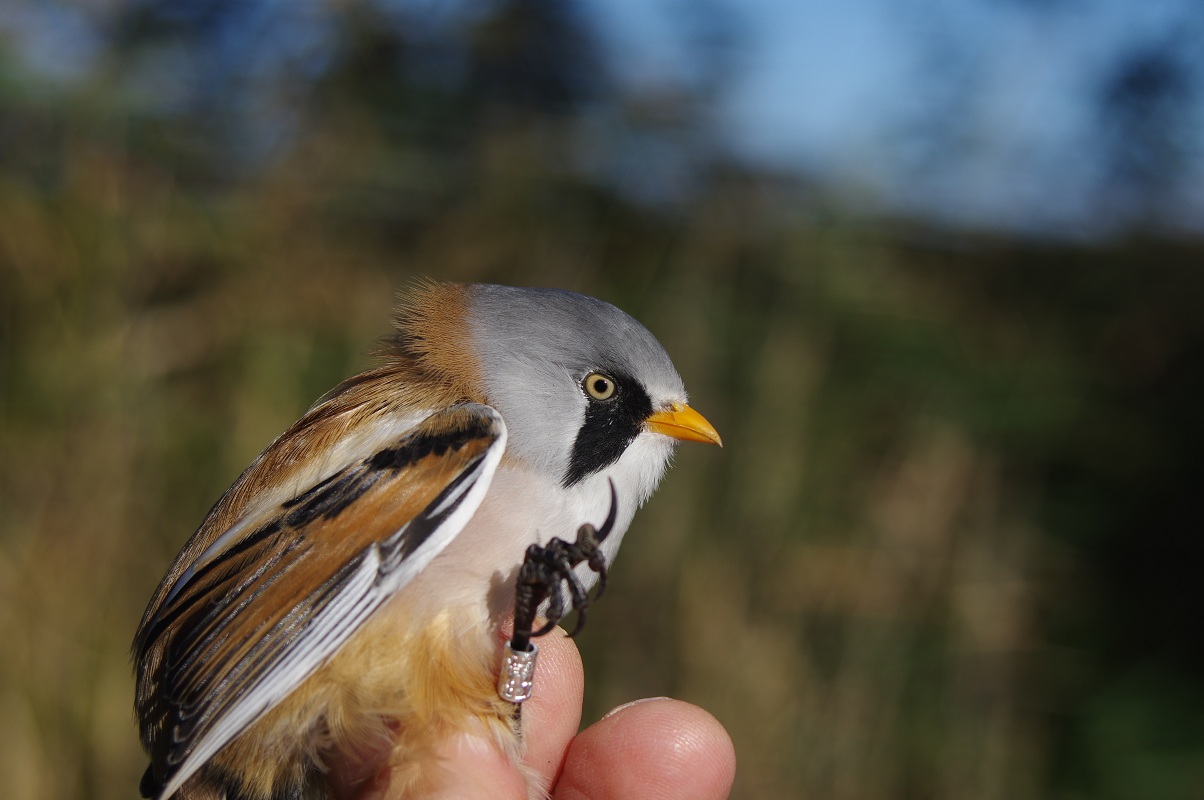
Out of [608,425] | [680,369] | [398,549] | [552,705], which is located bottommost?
[552,705]

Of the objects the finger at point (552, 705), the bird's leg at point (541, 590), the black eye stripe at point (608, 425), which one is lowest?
the finger at point (552, 705)

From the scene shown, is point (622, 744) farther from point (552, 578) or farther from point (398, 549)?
point (398, 549)

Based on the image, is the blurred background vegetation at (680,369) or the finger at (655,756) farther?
the blurred background vegetation at (680,369)

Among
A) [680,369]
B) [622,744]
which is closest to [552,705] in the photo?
[622,744]

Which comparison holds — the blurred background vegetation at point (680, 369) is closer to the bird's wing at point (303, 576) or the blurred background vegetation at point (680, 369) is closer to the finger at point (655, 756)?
the finger at point (655, 756)

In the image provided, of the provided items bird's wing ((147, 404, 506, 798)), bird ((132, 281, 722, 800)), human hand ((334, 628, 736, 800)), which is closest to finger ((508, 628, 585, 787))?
human hand ((334, 628, 736, 800))

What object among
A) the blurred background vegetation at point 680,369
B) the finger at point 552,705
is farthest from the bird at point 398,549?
the blurred background vegetation at point 680,369

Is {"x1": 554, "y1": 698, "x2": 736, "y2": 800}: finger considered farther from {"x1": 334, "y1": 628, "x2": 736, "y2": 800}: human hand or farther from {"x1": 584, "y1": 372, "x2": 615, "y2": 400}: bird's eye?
{"x1": 584, "y1": 372, "x2": 615, "y2": 400}: bird's eye
